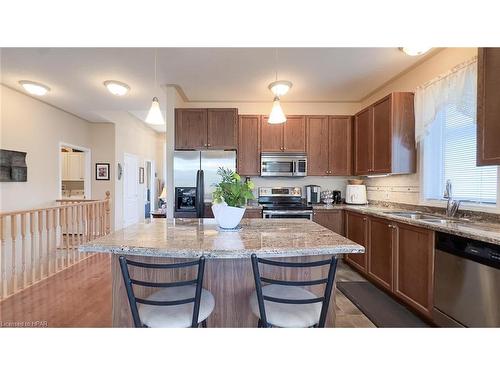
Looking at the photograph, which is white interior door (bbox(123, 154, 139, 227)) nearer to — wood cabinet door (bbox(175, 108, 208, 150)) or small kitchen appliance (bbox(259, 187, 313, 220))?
wood cabinet door (bbox(175, 108, 208, 150))

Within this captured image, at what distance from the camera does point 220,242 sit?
1438 millimetres

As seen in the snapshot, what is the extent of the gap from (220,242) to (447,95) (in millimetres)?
2708

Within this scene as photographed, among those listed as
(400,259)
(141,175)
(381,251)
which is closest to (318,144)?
(381,251)

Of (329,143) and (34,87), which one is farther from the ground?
(34,87)

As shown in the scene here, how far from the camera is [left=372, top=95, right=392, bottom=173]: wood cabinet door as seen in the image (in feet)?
10.2

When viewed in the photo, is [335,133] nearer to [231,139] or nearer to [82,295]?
[231,139]

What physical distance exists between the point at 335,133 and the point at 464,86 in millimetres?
1980

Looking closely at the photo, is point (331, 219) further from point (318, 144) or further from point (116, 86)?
point (116, 86)

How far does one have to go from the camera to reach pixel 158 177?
8.64 meters

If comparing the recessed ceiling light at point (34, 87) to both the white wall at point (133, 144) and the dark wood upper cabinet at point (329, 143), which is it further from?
the dark wood upper cabinet at point (329, 143)

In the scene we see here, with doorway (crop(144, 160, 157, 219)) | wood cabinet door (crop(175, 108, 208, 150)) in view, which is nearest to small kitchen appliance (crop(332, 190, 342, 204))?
wood cabinet door (crop(175, 108, 208, 150))

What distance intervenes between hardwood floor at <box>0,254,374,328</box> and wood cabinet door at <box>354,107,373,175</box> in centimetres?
155

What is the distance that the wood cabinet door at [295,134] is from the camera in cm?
423

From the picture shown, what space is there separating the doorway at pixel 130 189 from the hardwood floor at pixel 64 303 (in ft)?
9.54
